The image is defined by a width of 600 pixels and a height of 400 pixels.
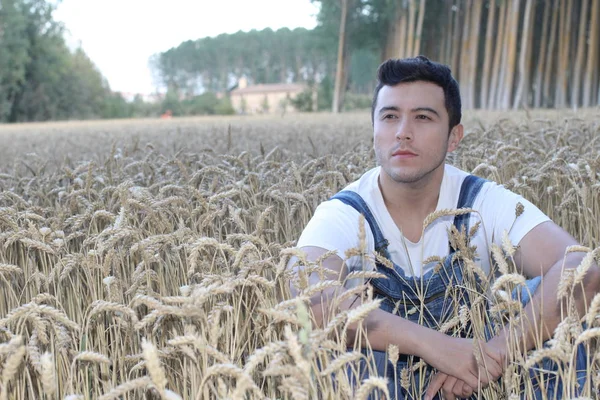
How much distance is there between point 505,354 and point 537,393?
193 millimetres

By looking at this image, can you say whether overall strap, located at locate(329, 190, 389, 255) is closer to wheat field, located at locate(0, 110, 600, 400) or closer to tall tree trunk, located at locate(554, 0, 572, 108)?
wheat field, located at locate(0, 110, 600, 400)

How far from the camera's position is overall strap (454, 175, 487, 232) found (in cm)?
233

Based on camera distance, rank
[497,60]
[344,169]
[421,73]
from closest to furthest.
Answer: [421,73]
[344,169]
[497,60]

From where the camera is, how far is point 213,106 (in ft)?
158

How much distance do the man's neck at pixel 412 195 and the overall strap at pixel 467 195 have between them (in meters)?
0.10

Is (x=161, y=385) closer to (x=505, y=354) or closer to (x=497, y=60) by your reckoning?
(x=505, y=354)

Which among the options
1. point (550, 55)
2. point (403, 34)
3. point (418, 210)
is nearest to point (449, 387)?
point (418, 210)

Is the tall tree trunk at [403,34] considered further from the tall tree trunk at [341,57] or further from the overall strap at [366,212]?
the overall strap at [366,212]

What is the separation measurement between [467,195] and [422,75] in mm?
473

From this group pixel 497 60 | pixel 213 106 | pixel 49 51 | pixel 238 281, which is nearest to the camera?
pixel 238 281

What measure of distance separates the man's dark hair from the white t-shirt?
0.91 feet

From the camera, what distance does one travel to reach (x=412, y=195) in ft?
7.69

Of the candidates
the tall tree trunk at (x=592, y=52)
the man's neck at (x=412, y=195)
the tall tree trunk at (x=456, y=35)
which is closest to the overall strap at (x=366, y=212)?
the man's neck at (x=412, y=195)

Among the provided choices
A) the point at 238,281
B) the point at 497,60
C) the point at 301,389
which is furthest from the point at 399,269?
the point at 497,60
